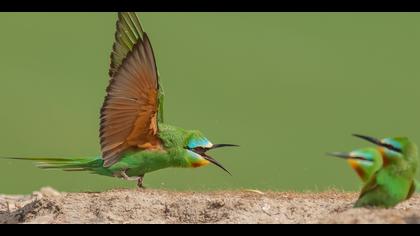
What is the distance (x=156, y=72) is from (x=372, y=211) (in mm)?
2779

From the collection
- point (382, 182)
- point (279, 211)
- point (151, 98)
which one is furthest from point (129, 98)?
point (382, 182)

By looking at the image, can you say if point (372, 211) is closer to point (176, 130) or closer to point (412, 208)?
point (412, 208)

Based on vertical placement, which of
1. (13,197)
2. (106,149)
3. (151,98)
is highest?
(151,98)

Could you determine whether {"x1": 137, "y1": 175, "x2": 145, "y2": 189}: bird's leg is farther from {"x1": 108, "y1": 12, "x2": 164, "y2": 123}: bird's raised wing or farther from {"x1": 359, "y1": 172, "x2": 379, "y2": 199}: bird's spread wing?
{"x1": 359, "y1": 172, "x2": 379, "y2": 199}: bird's spread wing

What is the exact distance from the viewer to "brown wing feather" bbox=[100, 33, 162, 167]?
25.1 ft

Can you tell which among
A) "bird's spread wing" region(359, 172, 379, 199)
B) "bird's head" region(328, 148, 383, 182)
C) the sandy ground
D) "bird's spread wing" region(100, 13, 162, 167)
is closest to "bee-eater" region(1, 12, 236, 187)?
"bird's spread wing" region(100, 13, 162, 167)

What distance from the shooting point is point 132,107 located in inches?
306

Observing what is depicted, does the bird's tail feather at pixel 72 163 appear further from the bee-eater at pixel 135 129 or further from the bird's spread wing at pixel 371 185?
the bird's spread wing at pixel 371 185

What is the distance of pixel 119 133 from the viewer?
802 centimetres

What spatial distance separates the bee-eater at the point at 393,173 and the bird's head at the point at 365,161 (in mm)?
130

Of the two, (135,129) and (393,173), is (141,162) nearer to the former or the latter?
(135,129)

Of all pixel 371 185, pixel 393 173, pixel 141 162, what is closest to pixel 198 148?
pixel 141 162

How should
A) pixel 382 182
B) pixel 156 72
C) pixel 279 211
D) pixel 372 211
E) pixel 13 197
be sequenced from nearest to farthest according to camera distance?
1. pixel 372 211
2. pixel 382 182
3. pixel 279 211
4. pixel 156 72
5. pixel 13 197

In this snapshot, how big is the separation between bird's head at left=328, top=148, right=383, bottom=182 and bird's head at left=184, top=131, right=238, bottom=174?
222 centimetres
